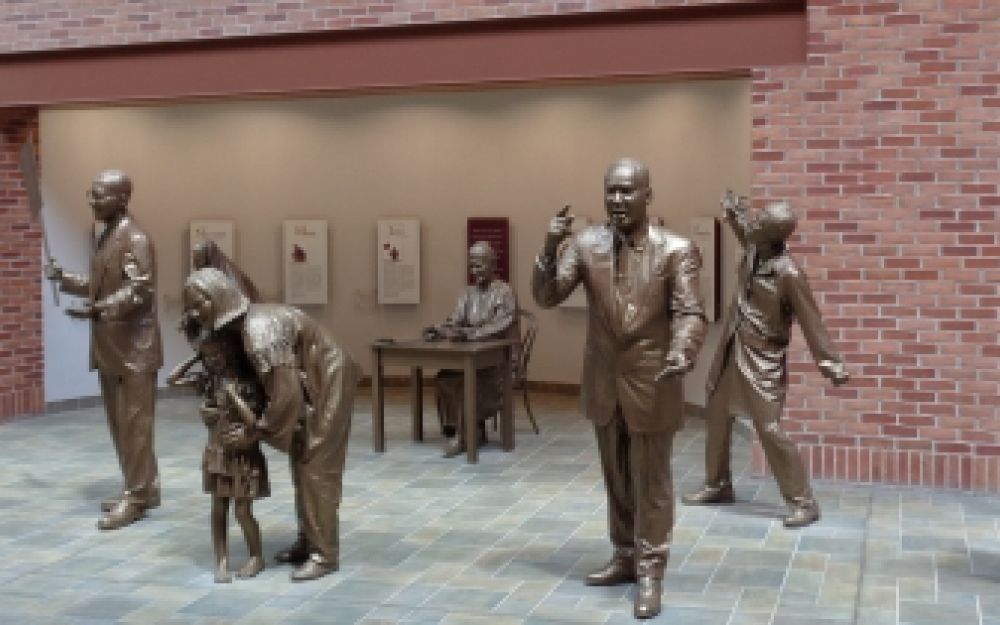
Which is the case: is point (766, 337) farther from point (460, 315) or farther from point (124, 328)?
point (124, 328)

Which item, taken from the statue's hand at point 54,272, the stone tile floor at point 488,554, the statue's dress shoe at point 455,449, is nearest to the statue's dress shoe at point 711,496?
the stone tile floor at point 488,554

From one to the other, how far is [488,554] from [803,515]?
74.9 inches

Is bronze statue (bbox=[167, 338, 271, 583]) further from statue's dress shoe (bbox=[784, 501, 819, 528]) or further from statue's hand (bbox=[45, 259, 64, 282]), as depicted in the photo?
statue's dress shoe (bbox=[784, 501, 819, 528])

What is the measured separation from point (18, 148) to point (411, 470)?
5179mm

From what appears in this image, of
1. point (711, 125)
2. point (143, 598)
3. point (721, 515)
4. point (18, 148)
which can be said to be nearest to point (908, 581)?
point (721, 515)

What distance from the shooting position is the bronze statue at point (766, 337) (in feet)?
23.2

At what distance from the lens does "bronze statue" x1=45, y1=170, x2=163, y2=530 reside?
23.2ft

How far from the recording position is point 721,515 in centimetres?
740

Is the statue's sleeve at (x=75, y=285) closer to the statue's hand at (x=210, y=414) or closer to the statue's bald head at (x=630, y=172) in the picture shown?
the statue's hand at (x=210, y=414)

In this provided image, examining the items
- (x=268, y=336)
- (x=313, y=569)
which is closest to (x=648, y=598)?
(x=313, y=569)

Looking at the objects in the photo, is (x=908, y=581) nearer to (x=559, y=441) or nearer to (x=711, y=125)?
(x=559, y=441)

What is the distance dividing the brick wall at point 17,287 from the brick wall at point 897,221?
677cm

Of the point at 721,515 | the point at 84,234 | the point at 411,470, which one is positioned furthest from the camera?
the point at 84,234

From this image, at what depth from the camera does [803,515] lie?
711 centimetres
